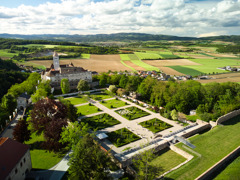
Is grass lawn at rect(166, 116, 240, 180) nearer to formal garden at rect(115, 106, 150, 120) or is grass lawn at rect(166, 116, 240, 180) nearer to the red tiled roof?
formal garden at rect(115, 106, 150, 120)

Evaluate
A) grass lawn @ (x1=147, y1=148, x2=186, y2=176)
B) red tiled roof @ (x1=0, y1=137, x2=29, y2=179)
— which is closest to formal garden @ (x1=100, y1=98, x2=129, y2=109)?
grass lawn @ (x1=147, y1=148, x2=186, y2=176)

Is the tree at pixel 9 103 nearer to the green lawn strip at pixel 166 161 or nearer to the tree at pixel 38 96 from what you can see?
the tree at pixel 38 96

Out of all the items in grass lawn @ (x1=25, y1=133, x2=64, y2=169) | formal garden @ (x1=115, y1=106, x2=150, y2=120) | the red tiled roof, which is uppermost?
the red tiled roof

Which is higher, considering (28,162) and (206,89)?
(206,89)

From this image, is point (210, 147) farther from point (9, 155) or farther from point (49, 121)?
point (9, 155)

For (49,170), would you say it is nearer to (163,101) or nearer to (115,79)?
(163,101)

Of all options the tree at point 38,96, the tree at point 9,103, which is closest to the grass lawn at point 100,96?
the tree at point 38,96

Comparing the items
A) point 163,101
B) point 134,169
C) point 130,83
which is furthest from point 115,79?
point 134,169
